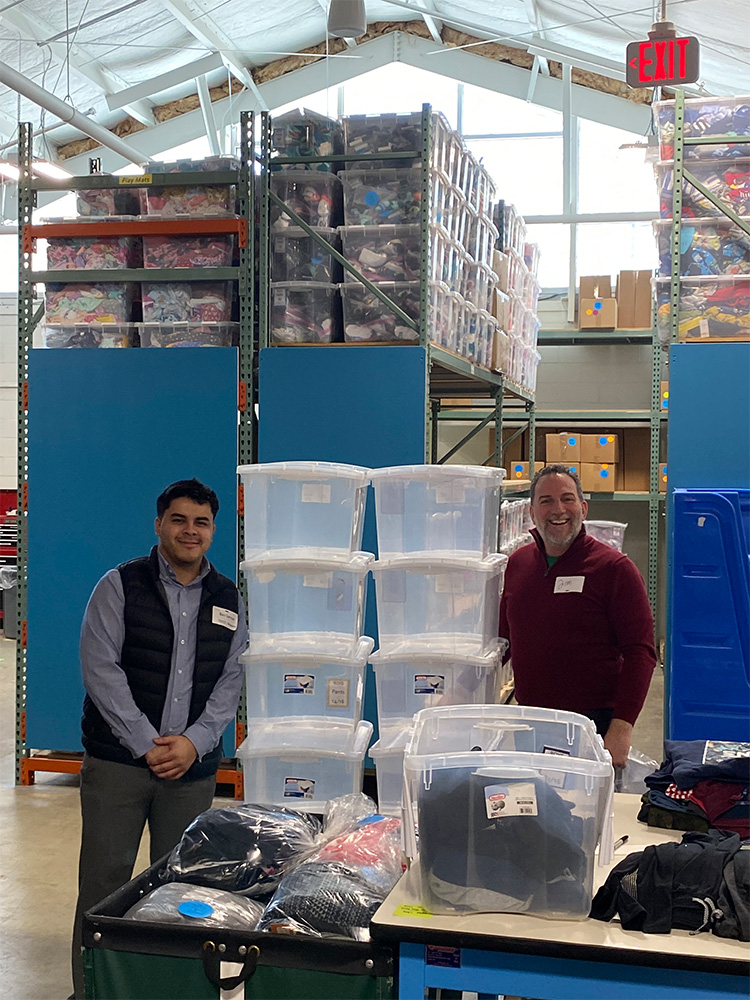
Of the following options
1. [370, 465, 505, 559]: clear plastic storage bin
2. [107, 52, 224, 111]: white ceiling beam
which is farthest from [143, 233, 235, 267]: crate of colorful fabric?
[107, 52, 224, 111]: white ceiling beam

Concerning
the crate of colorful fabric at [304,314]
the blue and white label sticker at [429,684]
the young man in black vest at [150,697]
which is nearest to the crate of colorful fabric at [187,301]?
the crate of colorful fabric at [304,314]

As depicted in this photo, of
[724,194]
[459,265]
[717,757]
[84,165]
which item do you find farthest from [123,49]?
[717,757]

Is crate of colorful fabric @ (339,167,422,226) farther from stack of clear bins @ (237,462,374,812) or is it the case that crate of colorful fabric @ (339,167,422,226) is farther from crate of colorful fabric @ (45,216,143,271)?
stack of clear bins @ (237,462,374,812)

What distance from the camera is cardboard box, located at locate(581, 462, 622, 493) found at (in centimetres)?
1017

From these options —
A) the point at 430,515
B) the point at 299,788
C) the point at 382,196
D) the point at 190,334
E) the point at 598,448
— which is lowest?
the point at 299,788

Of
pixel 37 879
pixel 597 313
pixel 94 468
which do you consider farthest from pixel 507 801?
pixel 597 313

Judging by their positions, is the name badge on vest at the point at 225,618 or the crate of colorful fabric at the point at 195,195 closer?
the name badge on vest at the point at 225,618

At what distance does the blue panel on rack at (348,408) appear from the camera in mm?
5391

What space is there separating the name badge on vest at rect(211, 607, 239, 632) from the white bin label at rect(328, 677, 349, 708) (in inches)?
52.7

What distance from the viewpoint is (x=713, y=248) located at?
5219mm

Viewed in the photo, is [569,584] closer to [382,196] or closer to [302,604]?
[302,604]

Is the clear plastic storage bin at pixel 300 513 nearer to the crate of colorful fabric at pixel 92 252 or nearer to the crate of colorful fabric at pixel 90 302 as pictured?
the crate of colorful fabric at pixel 90 302

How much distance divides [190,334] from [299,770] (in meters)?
2.45

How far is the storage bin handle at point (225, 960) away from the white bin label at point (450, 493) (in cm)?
265
